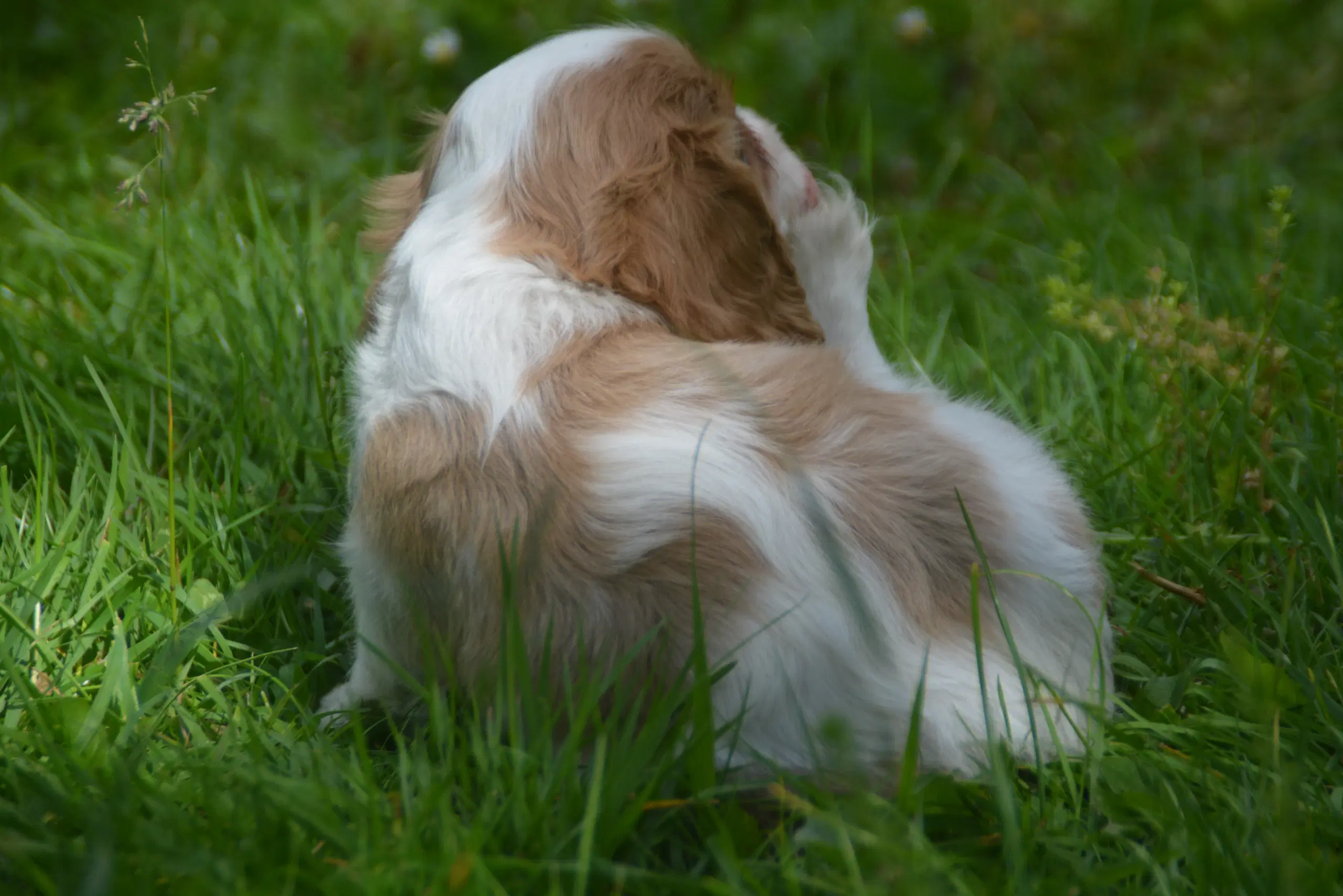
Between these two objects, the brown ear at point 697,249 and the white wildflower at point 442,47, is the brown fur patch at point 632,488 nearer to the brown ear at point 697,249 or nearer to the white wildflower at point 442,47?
the brown ear at point 697,249

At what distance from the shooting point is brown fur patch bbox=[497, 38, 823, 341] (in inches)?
86.0

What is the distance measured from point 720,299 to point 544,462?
1.87 feet

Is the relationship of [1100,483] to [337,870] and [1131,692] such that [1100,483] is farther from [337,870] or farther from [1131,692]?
[337,870]

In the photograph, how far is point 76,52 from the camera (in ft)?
16.4

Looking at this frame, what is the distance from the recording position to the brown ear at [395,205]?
2.42 m

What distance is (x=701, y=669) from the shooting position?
1.74 m

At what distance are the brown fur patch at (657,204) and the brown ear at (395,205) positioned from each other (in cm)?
30

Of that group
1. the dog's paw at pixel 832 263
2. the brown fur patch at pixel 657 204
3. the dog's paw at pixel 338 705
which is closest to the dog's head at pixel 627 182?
the brown fur patch at pixel 657 204

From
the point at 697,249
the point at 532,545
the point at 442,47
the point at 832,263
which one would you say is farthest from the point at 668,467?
the point at 442,47

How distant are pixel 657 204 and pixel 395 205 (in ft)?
2.04

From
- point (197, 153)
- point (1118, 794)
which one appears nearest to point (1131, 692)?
point (1118, 794)

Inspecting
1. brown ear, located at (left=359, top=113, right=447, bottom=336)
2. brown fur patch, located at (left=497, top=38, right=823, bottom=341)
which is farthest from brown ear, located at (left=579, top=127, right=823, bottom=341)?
brown ear, located at (left=359, top=113, right=447, bottom=336)

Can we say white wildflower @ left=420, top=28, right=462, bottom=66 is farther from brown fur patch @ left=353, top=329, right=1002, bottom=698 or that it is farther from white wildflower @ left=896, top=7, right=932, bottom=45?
brown fur patch @ left=353, top=329, right=1002, bottom=698

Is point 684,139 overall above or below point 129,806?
above
